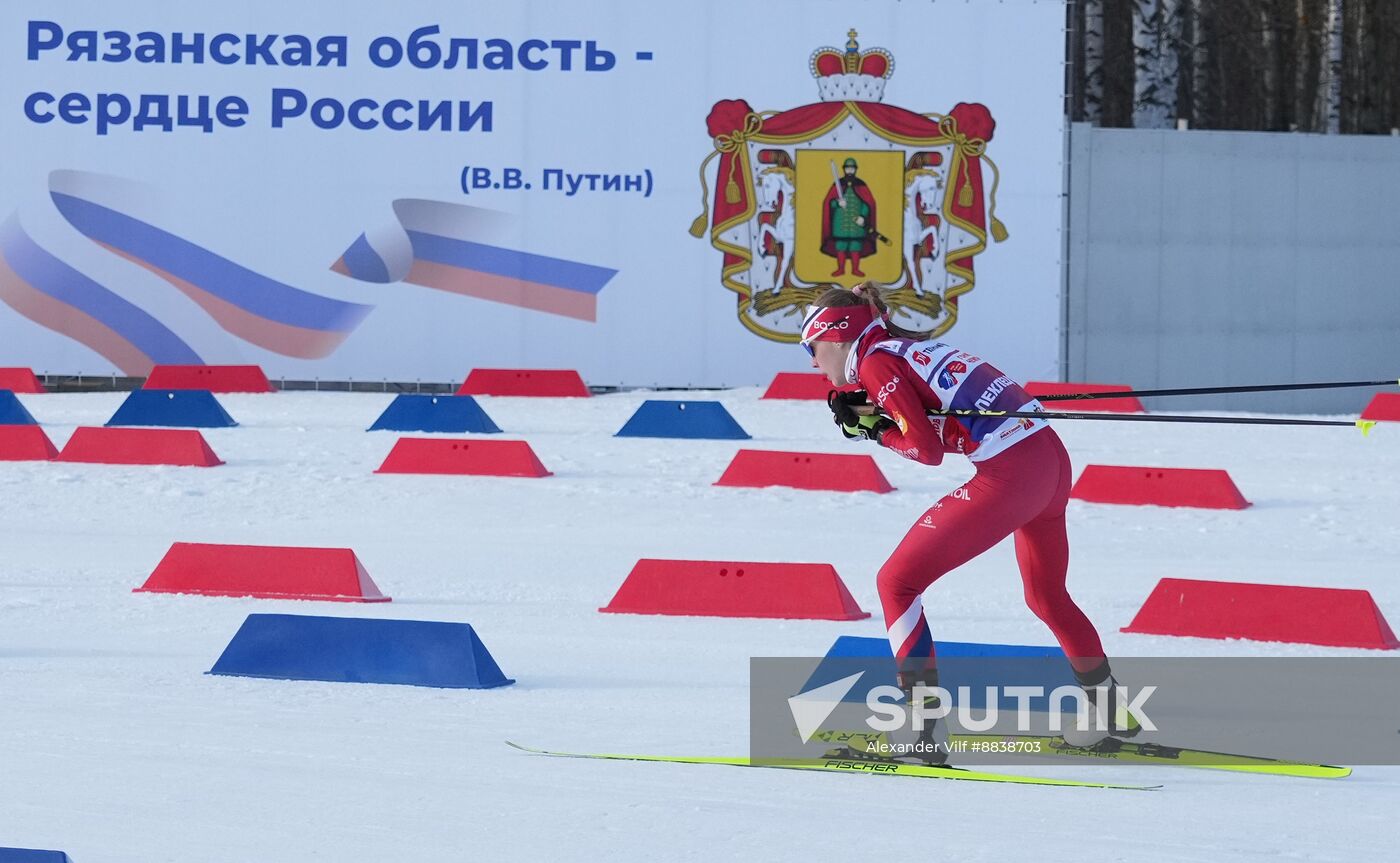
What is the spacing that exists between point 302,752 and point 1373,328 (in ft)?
50.0

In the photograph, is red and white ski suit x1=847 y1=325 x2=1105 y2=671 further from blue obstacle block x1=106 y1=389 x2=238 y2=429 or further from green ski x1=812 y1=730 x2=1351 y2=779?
blue obstacle block x1=106 y1=389 x2=238 y2=429

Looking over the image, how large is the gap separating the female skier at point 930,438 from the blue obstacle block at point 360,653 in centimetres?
175

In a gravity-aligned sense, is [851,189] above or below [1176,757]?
above

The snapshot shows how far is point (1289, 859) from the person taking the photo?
425 cm

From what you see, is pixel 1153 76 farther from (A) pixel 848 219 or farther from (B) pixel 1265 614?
(B) pixel 1265 614

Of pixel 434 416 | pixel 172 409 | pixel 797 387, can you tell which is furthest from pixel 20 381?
pixel 797 387

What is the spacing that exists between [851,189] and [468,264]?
3580 mm

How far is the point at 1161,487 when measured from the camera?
1125 centimetres

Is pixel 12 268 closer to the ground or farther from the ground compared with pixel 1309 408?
farther from the ground

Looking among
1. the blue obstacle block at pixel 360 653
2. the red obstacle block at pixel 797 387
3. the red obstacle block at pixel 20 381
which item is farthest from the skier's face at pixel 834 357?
the red obstacle block at pixel 20 381

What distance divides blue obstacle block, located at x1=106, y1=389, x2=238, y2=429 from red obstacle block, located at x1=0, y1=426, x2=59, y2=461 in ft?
6.82

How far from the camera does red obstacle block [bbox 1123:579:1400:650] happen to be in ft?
24.0

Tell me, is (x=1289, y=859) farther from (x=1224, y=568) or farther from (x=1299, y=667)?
(x=1224, y=568)

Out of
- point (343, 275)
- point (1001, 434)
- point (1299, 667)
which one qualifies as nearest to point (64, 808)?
point (1001, 434)
